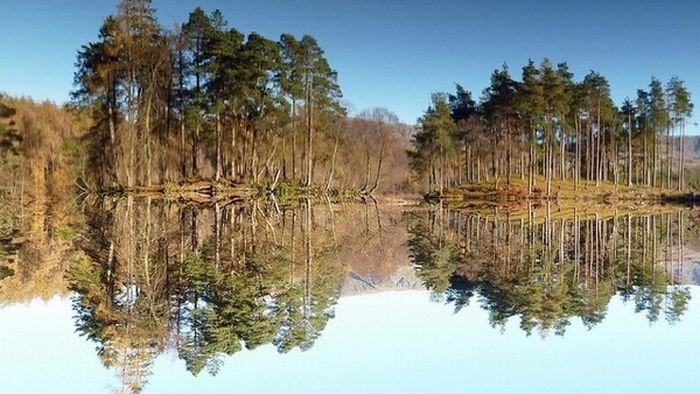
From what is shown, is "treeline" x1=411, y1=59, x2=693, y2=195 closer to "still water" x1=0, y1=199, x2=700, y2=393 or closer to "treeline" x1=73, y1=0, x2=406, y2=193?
"treeline" x1=73, y1=0, x2=406, y2=193

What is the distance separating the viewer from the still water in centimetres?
645

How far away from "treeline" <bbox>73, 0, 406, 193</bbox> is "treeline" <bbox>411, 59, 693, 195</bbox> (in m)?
13.4

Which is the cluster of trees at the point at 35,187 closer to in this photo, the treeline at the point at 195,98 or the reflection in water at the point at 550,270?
the treeline at the point at 195,98

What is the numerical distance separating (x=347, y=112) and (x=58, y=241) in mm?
28360

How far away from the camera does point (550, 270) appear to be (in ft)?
42.8

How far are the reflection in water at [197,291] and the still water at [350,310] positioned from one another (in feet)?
0.12

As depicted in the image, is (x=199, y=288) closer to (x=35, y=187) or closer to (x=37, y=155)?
(x=37, y=155)

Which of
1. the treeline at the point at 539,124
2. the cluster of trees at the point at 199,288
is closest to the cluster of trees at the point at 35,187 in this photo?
the cluster of trees at the point at 199,288

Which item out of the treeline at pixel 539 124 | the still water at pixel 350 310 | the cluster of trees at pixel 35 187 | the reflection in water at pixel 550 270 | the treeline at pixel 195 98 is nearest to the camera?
the still water at pixel 350 310

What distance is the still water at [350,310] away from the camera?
6445 mm

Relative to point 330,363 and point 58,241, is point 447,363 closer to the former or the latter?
point 330,363

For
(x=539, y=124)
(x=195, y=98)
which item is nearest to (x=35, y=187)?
(x=195, y=98)

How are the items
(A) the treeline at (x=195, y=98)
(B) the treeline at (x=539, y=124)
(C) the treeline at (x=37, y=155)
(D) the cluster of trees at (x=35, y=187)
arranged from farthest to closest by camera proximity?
(B) the treeline at (x=539, y=124) < (C) the treeline at (x=37, y=155) < (A) the treeline at (x=195, y=98) < (D) the cluster of trees at (x=35, y=187)

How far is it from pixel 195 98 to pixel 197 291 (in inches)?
1123
